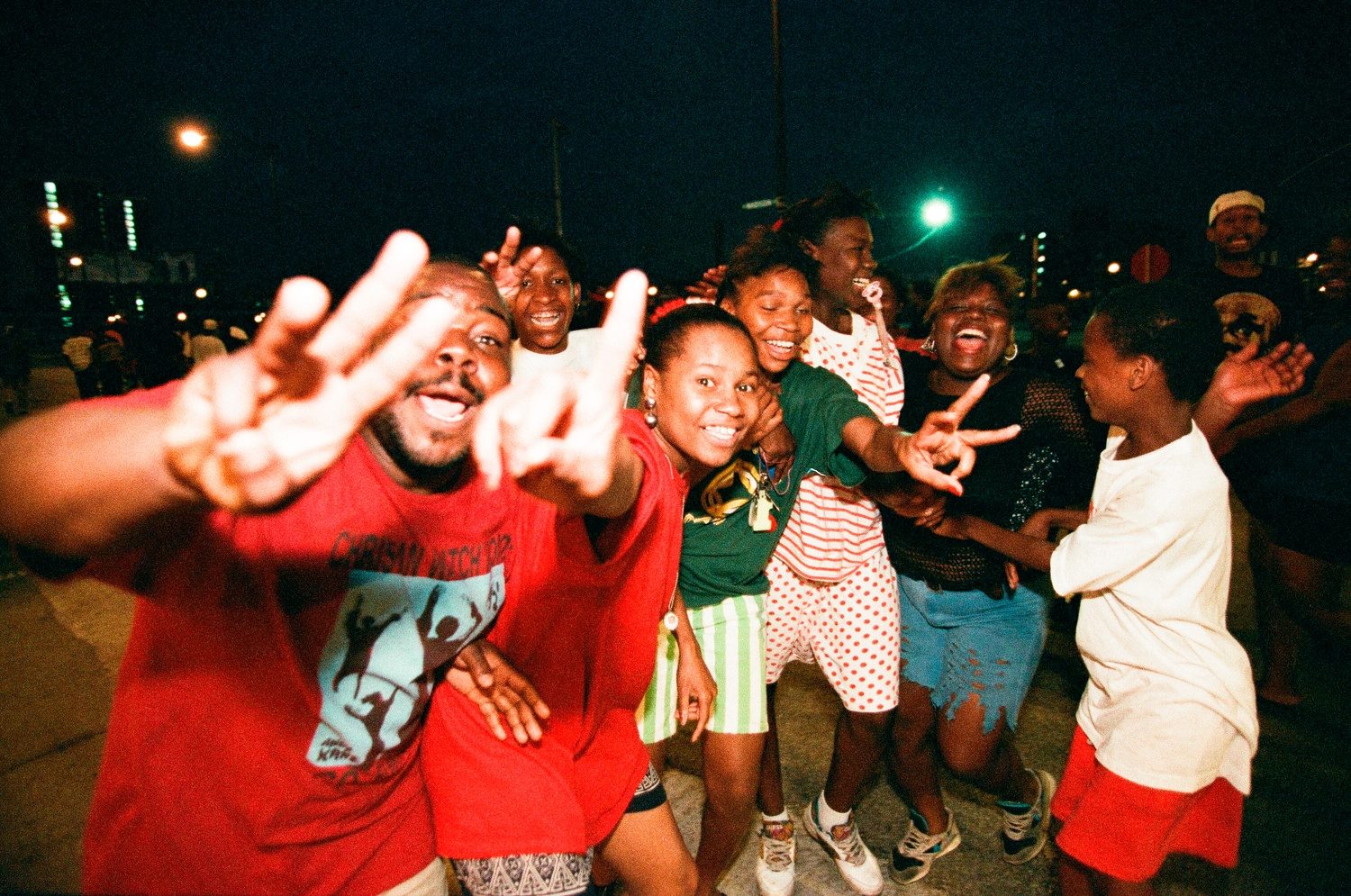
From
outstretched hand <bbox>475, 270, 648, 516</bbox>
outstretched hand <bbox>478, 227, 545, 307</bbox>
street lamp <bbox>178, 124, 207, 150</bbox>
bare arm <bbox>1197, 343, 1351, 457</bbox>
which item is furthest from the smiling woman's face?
street lamp <bbox>178, 124, 207, 150</bbox>

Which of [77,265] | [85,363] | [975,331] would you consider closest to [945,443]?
[975,331]

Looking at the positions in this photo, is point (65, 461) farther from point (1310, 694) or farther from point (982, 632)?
point (1310, 694)

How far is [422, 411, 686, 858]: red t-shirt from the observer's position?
1.74 meters

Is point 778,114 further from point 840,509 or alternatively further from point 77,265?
point 77,265

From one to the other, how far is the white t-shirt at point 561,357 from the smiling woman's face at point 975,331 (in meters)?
1.91

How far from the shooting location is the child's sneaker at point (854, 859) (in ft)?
8.90

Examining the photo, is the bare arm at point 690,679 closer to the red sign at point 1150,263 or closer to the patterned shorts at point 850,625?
the patterned shorts at point 850,625

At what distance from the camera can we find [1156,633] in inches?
81.2

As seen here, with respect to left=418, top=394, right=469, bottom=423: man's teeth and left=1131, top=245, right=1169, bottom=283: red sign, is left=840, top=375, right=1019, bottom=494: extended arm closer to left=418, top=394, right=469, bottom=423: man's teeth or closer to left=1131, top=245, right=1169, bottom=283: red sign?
left=418, top=394, right=469, bottom=423: man's teeth

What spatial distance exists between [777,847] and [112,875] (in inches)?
90.5

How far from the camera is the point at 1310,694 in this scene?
3760mm

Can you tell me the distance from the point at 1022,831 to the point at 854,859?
74cm

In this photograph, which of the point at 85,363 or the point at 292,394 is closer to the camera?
the point at 292,394

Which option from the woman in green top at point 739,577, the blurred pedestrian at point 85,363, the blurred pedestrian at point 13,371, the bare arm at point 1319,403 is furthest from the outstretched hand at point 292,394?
the blurred pedestrian at point 13,371
